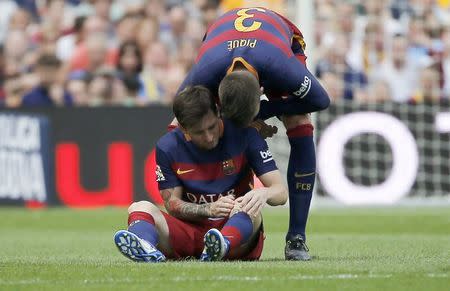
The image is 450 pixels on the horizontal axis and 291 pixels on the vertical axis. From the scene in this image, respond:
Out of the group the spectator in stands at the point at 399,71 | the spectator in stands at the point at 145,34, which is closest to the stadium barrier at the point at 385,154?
the spectator in stands at the point at 399,71

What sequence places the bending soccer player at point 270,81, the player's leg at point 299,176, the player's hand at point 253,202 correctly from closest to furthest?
the bending soccer player at point 270,81 < the player's hand at point 253,202 < the player's leg at point 299,176

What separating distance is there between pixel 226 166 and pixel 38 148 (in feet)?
28.9

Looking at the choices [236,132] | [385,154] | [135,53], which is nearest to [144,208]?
[236,132]

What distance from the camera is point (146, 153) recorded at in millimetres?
14969

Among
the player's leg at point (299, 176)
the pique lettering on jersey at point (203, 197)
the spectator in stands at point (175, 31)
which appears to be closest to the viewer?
the pique lettering on jersey at point (203, 197)

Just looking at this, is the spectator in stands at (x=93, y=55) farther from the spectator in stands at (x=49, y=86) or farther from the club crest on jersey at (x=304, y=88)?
the club crest on jersey at (x=304, y=88)

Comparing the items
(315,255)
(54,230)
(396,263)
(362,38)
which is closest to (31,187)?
(54,230)

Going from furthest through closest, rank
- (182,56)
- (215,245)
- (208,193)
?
1. (182,56)
2. (208,193)
3. (215,245)

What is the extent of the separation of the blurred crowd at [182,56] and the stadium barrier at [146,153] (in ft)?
1.13

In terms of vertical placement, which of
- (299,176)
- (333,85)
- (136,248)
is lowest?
(136,248)

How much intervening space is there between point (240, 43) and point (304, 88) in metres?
0.47

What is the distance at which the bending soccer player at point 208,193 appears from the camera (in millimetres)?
6473

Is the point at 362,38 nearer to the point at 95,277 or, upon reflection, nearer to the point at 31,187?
the point at 31,187

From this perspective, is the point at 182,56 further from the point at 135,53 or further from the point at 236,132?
the point at 236,132
